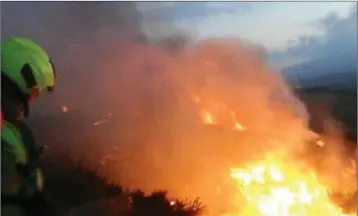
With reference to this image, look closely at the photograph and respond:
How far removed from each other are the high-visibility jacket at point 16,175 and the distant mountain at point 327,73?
60 centimetres

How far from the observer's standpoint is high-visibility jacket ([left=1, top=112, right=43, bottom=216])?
124 centimetres

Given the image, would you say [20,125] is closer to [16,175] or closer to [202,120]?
[16,175]

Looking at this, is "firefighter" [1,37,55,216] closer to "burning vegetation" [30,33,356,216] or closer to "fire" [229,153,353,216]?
"burning vegetation" [30,33,356,216]

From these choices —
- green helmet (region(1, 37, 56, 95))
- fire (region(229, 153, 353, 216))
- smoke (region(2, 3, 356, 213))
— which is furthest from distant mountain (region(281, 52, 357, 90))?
green helmet (region(1, 37, 56, 95))

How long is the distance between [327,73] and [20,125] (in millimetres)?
695

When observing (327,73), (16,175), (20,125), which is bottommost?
(16,175)

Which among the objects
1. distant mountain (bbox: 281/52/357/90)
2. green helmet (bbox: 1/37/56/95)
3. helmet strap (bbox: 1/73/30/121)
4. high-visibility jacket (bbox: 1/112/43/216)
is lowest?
high-visibility jacket (bbox: 1/112/43/216)

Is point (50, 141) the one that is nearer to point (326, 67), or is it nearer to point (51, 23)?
point (51, 23)

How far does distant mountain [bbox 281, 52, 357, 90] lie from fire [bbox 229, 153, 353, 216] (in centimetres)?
18

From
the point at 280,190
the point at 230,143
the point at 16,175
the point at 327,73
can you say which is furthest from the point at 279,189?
the point at 16,175

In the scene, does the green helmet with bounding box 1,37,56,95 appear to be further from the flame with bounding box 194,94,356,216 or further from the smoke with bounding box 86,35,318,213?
the flame with bounding box 194,94,356,216

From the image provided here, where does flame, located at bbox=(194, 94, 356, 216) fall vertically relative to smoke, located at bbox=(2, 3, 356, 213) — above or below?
below

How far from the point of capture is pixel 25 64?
4.12ft

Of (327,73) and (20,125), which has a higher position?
(327,73)
